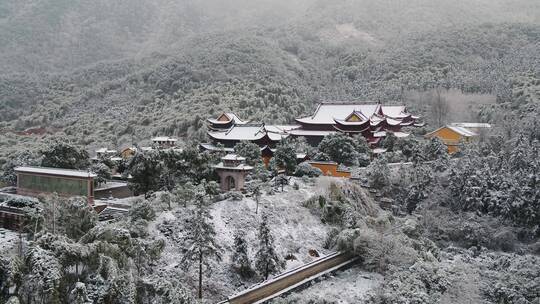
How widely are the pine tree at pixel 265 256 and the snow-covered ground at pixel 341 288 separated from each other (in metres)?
1.62

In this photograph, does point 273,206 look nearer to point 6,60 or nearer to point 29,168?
point 29,168

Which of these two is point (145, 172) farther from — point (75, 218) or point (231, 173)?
point (75, 218)

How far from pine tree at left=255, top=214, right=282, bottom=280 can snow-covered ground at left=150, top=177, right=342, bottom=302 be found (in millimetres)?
647

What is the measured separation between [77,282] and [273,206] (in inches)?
643

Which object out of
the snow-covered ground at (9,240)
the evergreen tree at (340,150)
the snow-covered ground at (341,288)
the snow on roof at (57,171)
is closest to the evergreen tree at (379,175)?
the evergreen tree at (340,150)

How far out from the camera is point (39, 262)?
1658 centimetres

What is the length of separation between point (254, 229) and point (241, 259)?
4006 mm

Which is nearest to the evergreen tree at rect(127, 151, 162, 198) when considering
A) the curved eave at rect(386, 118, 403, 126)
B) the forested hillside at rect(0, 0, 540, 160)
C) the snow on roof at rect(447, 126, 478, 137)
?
the forested hillside at rect(0, 0, 540, 160)

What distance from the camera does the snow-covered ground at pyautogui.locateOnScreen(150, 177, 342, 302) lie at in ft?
80.6

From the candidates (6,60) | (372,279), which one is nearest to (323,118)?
(372,279)

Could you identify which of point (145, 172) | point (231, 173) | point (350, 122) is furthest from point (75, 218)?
point (350, 122)

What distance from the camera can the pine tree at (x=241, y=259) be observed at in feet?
83.7

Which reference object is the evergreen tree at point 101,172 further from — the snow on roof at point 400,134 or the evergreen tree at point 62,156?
the snow on roof at point 400,134

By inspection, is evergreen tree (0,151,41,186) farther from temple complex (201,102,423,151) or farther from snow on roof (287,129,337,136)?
snow on roof (287,129,337,136)
